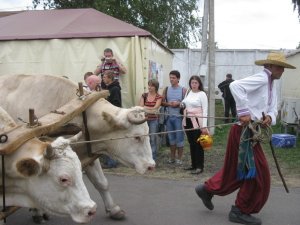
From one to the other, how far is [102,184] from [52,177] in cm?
220

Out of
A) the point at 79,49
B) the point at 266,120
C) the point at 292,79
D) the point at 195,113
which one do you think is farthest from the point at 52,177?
the point at 292,79

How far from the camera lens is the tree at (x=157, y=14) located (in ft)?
75.5

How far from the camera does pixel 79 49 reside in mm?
9578

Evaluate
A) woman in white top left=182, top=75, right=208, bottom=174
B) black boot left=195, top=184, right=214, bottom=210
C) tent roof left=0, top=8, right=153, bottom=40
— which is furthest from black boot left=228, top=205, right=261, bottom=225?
tent roof left=0, top=8, right=153, bottom=40

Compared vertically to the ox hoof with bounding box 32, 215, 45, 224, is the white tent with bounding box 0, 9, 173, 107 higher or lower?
higher

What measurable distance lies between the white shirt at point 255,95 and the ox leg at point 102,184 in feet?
5.56

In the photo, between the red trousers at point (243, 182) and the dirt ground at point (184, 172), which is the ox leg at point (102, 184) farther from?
the dirt ground at point (184, 172)

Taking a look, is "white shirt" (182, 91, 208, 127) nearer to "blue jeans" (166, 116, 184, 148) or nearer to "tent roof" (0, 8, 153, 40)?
"blue jeans" (166, 116, 184, 148)

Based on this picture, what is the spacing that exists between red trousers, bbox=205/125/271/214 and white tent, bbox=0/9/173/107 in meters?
3.89

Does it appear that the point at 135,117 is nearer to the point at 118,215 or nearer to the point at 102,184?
the point at 102,184

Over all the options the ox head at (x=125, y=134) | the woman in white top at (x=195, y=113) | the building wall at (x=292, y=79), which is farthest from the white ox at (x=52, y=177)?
the building wall at (x=292, y=79)

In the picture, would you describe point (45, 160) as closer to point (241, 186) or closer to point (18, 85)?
point (18, 85)

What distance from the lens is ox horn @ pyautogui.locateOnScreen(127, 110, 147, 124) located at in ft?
16.3

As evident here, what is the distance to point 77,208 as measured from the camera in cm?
344
